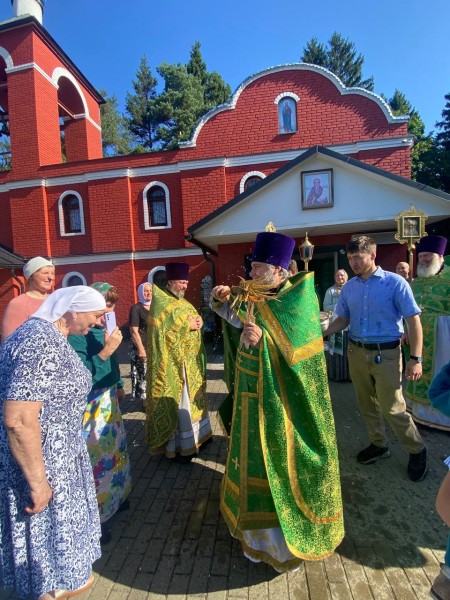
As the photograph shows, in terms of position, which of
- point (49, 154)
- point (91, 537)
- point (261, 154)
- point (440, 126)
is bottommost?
point (91, 537)

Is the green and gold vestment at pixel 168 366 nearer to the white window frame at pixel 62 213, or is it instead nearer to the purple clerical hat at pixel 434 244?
the purple clerical hat at pixel 434 244

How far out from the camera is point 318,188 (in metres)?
8.93

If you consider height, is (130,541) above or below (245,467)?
below

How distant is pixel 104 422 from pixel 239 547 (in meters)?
1.28

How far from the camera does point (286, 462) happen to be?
212 cm

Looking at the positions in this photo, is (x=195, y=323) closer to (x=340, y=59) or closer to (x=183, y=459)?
(x=183, y=459)

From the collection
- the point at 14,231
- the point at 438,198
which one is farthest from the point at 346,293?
the point at 14,231

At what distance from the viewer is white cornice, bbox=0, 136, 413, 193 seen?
12.1 m

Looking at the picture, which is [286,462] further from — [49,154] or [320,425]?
[49,154]

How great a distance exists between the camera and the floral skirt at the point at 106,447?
2.54 metres

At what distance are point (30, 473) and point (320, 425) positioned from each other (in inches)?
60.8

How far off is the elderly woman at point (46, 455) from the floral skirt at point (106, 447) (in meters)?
0.58

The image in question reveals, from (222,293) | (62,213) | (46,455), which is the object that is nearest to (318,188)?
(222,293)

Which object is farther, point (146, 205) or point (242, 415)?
point (146, 205)
